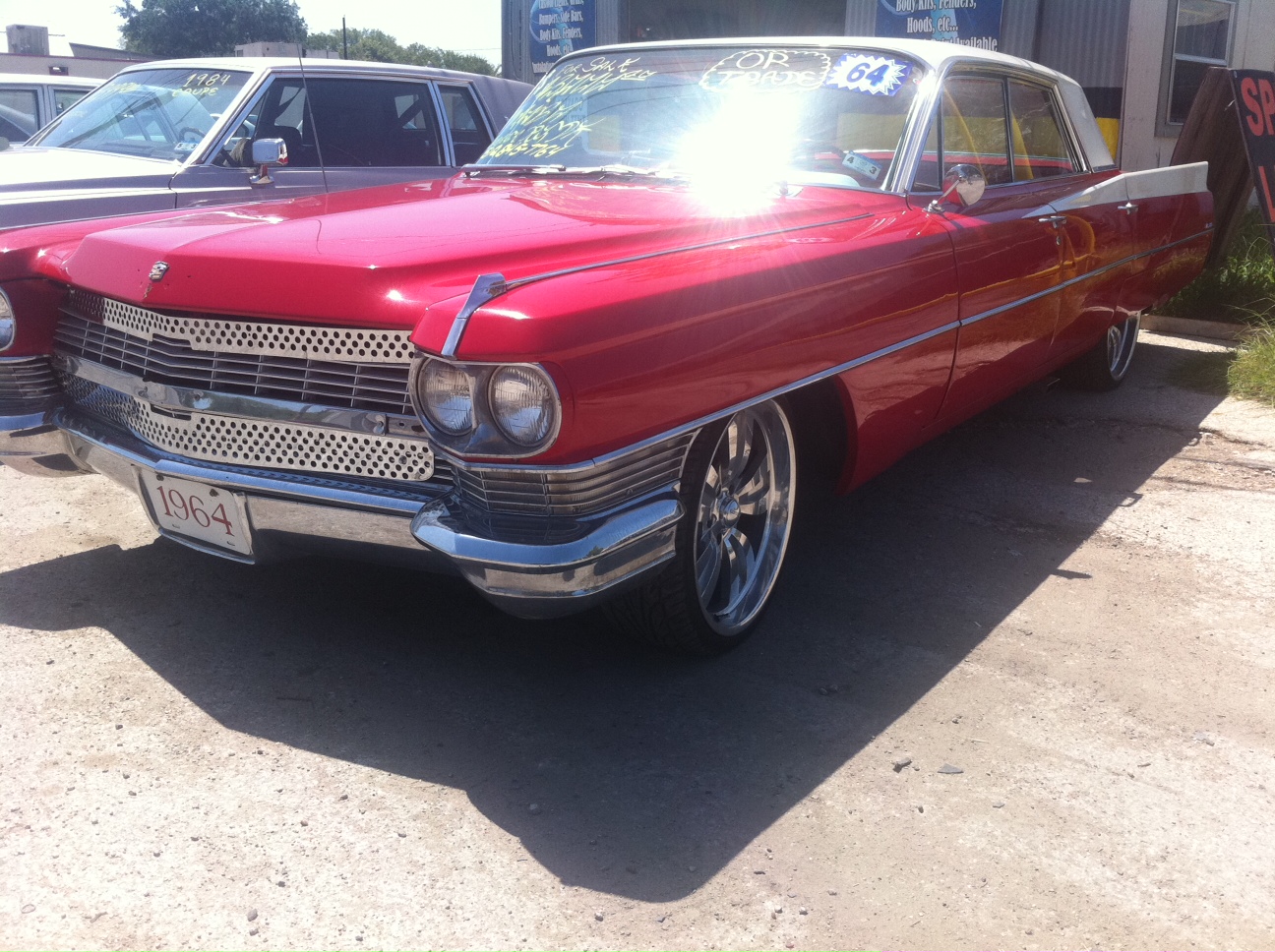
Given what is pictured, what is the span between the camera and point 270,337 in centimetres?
255

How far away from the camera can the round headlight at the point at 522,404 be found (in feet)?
7.16

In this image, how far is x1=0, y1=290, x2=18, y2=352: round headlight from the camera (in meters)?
3.08

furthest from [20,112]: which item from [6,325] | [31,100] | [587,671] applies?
[587,671]

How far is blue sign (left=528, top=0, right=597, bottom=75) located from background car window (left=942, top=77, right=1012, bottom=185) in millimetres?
9681

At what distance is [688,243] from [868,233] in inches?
24.0

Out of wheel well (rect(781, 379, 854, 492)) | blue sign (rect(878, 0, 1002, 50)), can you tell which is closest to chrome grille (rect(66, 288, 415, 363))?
wheel well (rect(781, 379, 854, 492))

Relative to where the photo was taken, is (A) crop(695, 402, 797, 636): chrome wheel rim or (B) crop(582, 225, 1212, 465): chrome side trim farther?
(A) crop(695, 402, 797, 636): chrome wheel rim

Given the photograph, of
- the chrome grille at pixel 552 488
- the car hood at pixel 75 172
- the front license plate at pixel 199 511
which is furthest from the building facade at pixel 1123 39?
the front license plate at pixel 199 511

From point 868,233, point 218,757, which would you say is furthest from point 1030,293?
point 218,757

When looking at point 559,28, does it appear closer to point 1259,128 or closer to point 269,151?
point 1259,128

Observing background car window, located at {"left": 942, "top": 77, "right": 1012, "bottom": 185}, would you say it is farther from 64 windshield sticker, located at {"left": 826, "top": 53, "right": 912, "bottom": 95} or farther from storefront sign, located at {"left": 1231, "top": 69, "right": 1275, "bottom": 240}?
storefront sign, located at {"left": 1231, "top": 69, "right": 1275, "bottom": 240}

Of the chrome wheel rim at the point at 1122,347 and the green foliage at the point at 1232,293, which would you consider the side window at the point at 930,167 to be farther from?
the green foliage at the point at 1232,293

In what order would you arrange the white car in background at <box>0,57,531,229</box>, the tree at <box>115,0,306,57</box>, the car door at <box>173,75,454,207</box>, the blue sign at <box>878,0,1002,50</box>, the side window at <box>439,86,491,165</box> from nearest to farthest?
the white car in background at <box>0,57,531,229</box> < the car door at <box>173,75,454,207</box> < the side window at <box>439,86,491,165</box> < the blue sign at <box>878,0,1002,50</box> < the tree at <box>115,0,306,57</box>

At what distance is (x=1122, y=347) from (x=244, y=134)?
4.41 m
